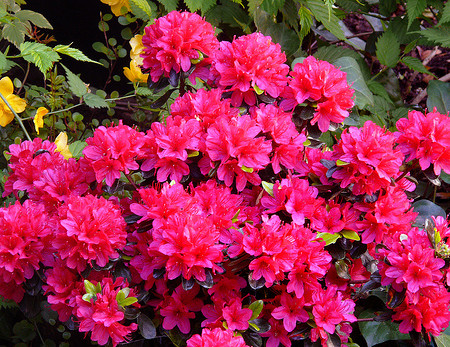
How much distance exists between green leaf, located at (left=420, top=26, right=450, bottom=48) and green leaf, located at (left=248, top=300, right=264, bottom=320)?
1443 millimetres

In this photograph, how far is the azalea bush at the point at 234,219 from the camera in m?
1.06

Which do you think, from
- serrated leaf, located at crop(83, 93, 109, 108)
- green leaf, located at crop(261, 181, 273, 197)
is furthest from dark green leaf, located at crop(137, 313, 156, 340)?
serrated leaf, located at crop(83, 93, 109, 108)

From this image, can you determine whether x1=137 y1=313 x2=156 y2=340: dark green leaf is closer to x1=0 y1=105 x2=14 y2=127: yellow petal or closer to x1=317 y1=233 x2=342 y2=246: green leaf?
x1=317 y1=233 x2=342 y2=246: green leaf

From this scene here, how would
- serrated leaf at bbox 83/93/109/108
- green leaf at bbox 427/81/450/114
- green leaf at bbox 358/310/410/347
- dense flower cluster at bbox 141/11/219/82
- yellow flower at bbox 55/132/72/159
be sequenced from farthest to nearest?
green leaf at bbox 427/81/450/114 < serrated leaf at bbox 83/93/109/108 < yellow flower at bbox 55/132/72/159 < green leaf at bbox 358/310/410/347 < dense flower cluster at bbox 141/11/219/82

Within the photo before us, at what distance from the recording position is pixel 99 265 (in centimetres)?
109

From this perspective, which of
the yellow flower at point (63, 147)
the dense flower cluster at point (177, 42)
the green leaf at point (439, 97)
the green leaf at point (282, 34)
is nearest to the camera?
the dense flower cluster at point (177, 42)

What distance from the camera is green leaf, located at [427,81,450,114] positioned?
2.26 m

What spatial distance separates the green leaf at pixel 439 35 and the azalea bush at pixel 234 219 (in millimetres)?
939

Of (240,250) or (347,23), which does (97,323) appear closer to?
(240,250)

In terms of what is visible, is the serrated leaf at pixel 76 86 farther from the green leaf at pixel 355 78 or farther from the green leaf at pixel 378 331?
the green leaf at pixel 378 331

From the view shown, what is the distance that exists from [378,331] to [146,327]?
2.59 feet

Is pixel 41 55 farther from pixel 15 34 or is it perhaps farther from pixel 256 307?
pixel 256 307

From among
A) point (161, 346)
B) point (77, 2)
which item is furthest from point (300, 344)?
point (77, 2)

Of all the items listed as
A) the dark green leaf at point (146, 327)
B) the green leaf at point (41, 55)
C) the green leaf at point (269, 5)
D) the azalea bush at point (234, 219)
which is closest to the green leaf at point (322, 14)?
the green leaf at point (269, 5)
